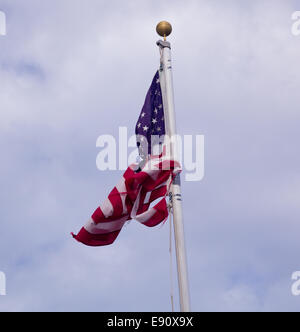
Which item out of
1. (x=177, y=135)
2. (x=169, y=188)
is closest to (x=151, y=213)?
(x=169, y=188)

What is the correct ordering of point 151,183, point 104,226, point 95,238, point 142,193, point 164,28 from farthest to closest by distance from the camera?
point 164,28, point 95,238, point 104,226, point 142,193, point 151,183

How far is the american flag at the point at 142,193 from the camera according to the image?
1548 centimetres

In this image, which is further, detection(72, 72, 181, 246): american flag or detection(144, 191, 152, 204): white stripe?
detection(144, 191, 152, 204): white stripe

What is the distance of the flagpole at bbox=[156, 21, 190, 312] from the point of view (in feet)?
47.0

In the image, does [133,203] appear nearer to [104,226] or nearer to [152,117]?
[104,226]

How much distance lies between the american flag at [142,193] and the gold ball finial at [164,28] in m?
1.08

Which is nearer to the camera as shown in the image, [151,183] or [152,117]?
[151,183]

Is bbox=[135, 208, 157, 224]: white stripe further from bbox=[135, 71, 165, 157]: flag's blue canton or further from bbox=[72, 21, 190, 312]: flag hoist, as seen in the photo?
bbox=[135, 71, 165, 157]: flag's blue canton

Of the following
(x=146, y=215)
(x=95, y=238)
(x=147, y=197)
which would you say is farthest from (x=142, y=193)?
(x=95, y=238)

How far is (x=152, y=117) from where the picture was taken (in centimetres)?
1655

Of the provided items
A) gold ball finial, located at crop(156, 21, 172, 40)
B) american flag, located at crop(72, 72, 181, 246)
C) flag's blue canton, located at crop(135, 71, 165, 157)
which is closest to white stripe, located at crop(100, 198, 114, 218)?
american flag, located at crop(72, 72, 181, 246)

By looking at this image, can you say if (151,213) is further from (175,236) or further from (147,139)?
(147,139)

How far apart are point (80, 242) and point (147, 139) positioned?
309 centimetres

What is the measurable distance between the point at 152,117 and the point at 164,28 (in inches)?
92.4
